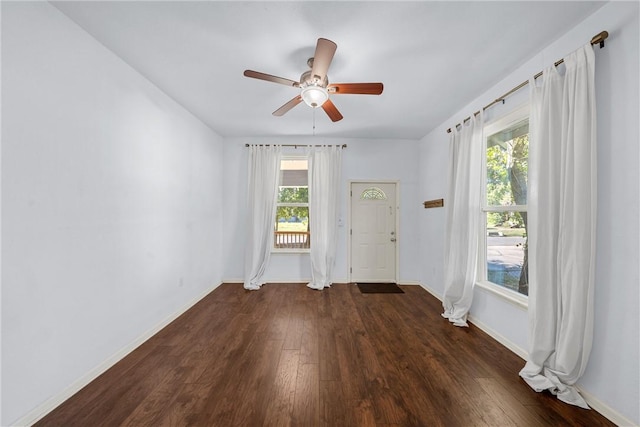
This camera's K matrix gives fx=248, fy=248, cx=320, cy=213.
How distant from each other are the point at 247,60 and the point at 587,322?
10.7 ft

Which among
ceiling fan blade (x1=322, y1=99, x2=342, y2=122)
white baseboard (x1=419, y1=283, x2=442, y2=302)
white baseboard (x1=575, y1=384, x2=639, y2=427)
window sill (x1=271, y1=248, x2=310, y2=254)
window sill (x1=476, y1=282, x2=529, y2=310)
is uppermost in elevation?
ceiling fan blade (x1=322, y1=99, x2=342, y2=122)

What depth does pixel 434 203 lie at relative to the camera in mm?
3971

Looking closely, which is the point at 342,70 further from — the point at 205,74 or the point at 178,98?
the point at 178,98

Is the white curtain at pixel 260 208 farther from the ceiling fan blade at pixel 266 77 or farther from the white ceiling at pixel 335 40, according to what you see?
the ceiling fan blade at pixel 266 77

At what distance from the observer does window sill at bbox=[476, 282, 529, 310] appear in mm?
2303

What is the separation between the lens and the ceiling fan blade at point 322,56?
165 centimetres

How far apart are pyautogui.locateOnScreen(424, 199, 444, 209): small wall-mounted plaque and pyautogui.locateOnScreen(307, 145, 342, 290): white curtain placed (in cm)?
154

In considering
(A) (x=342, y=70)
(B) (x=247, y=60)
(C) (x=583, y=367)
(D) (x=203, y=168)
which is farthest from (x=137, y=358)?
(C) (x=583, y=367)

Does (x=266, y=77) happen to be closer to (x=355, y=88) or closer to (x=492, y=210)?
(x=355, y=88)

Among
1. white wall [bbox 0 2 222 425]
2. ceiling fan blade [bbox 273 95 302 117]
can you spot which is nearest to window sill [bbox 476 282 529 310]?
ceiling fan blade [bbox 273 95 302 117]

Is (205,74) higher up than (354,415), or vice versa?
(205,74)

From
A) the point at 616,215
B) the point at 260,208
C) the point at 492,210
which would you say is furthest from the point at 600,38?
the point at 260,208

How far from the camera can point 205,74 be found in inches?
98.7

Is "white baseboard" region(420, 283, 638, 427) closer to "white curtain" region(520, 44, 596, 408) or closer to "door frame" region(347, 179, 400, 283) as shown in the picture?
"white curtain" region(520, 44, 596, 408)
